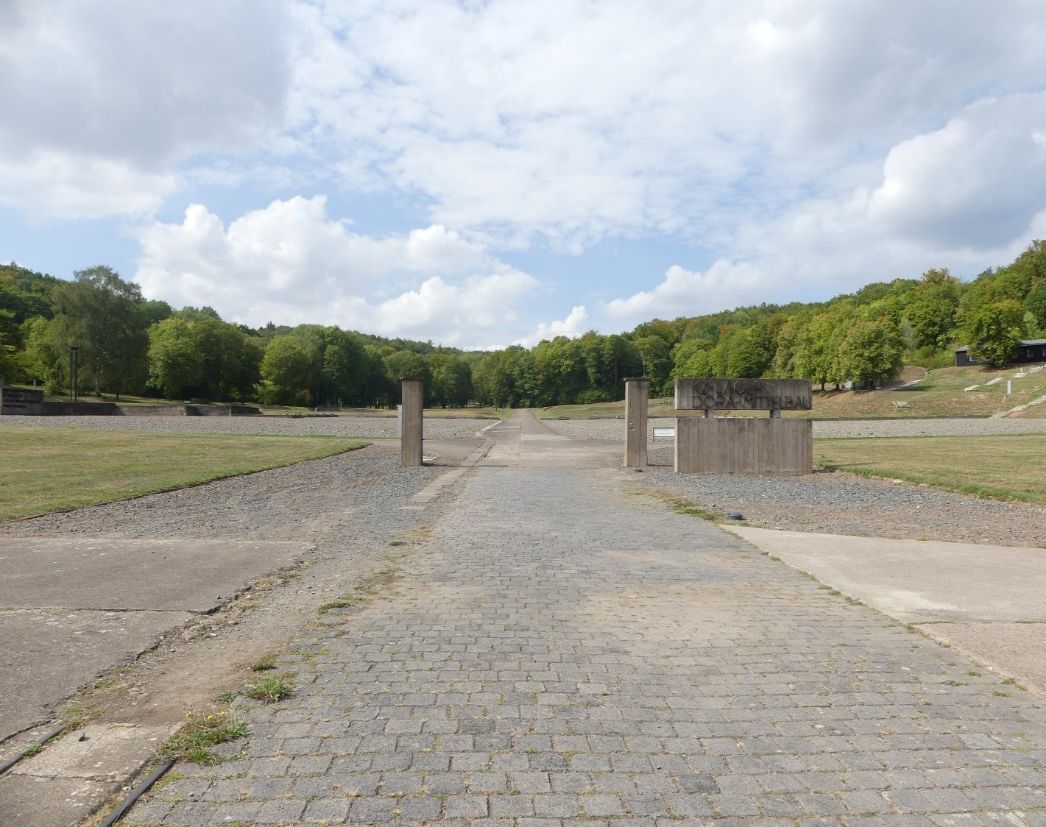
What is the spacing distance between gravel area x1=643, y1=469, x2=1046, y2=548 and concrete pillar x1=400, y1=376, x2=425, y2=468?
6729 mm

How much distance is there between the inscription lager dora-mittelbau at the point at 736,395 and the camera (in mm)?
18703

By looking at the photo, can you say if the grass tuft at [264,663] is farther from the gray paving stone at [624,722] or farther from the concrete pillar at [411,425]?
the concrete pillar at [411,425]

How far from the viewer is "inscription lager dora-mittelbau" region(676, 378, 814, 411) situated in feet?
61.4

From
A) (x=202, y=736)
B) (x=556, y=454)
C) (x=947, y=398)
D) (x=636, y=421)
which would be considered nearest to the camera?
(x=202, y=736)

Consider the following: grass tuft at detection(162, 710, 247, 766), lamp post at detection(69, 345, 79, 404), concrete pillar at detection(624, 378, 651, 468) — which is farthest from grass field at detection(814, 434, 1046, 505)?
lamp post at detection(69, 345, 79, 404)

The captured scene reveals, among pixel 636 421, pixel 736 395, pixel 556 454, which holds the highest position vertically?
pixel 736 395

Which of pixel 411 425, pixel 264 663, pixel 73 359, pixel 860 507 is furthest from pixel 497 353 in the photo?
pixel 264 663

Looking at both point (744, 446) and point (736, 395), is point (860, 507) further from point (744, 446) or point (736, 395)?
point (736, 395)

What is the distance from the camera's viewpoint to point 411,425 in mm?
19750

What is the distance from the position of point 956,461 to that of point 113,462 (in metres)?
23.5

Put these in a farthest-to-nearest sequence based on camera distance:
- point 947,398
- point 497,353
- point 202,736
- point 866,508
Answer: point 497,353 < point 947,398 < point 866,508 < point 202,736

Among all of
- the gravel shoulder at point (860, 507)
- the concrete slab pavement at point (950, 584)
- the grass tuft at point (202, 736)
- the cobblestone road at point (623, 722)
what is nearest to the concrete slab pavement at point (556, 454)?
the gravel shoulder at point (860, 507)

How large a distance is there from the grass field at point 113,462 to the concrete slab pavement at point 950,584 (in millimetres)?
10630

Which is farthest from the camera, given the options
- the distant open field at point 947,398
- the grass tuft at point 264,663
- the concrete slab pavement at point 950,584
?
the distant open field at point 947,398
